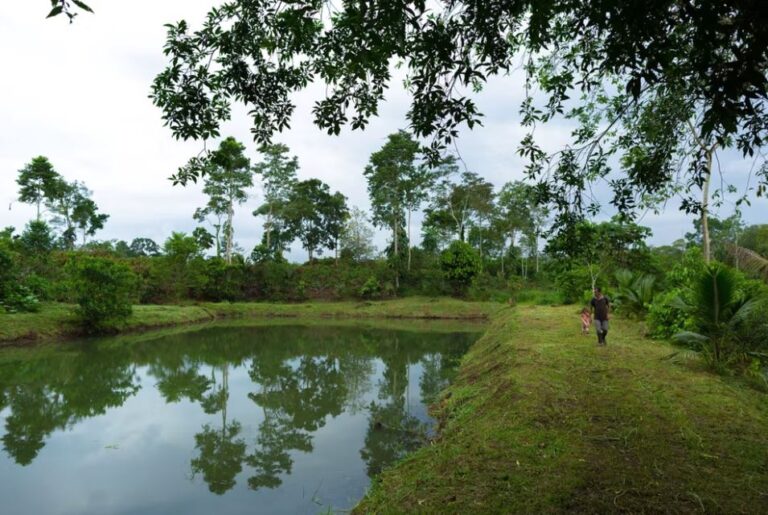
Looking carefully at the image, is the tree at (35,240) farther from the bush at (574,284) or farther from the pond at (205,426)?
the bush at (574,284)

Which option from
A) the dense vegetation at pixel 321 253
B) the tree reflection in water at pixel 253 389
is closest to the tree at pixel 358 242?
the dense vegetation at pixel 321 253

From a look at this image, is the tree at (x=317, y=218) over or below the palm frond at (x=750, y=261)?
over

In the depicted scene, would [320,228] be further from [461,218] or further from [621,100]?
[621,100]

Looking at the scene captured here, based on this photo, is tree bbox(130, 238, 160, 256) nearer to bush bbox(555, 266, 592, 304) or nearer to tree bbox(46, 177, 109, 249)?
tree bbox(46, 177, 109, 249)

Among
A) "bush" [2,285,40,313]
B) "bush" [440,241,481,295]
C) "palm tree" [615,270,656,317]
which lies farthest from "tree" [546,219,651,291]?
"bush" [440,241,481,295]

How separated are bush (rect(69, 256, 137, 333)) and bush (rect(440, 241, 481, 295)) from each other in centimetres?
1899

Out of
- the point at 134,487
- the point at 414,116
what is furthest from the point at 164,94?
the point at 134,487

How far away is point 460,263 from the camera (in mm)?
30422

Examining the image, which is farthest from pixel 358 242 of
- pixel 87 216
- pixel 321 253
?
pixel 87 216

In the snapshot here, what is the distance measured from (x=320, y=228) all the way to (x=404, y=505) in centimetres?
3724

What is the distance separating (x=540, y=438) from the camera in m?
4.38

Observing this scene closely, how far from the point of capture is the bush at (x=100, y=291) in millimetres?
18328

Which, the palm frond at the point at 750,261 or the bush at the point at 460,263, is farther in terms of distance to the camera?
the bush at the point at 460,263

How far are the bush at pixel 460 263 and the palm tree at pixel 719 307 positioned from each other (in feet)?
75.7
